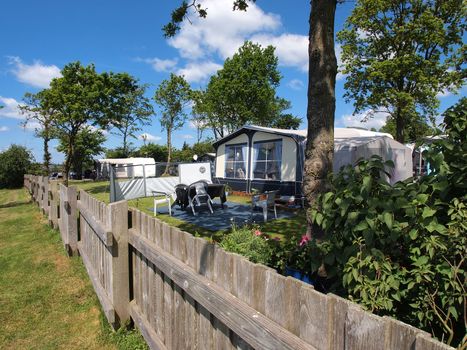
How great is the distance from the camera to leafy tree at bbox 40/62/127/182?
58.7ft

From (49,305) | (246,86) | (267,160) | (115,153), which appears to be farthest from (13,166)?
(49,305)

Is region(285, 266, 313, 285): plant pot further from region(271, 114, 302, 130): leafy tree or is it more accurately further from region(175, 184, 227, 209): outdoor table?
region(271, 114, 302, 130): leafy tree

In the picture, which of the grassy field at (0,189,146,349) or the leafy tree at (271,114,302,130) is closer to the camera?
the grassy field at (0,189,146,349)

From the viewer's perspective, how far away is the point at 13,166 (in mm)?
29766

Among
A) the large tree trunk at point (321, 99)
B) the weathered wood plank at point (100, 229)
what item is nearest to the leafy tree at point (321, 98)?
the large tree trunk at point (321, 99)

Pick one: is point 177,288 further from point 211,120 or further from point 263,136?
point 211,120

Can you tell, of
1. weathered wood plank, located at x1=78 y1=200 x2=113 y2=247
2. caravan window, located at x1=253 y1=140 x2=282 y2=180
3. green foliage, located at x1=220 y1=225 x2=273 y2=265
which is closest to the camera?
green foliage, located at x1=220 y1=225 x2=273 y2=265

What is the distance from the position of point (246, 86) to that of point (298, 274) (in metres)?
28.8

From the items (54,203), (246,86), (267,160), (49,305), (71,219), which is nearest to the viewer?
(49,305)

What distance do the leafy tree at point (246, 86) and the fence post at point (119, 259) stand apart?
1086 inches

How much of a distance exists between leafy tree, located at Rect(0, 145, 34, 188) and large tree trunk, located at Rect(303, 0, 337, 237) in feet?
111

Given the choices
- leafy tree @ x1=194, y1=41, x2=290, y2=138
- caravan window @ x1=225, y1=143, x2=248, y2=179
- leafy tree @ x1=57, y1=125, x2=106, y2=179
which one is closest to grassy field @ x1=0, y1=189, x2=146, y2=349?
caravan window @ x1=225, y1=143, x2=248, y2=179

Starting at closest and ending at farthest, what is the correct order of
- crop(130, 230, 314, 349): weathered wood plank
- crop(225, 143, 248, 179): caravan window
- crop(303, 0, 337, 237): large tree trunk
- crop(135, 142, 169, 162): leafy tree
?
1. crop(130, 230, 314, 349): weathered wood plank
2. crop(303, 0, 337, 237): large tree trunk
3. crop(225, 143, 248, 179): caravan window
4. crop(135, 142, 169, 162): leafy tree

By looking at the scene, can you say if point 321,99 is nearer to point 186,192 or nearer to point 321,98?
point 321,98
